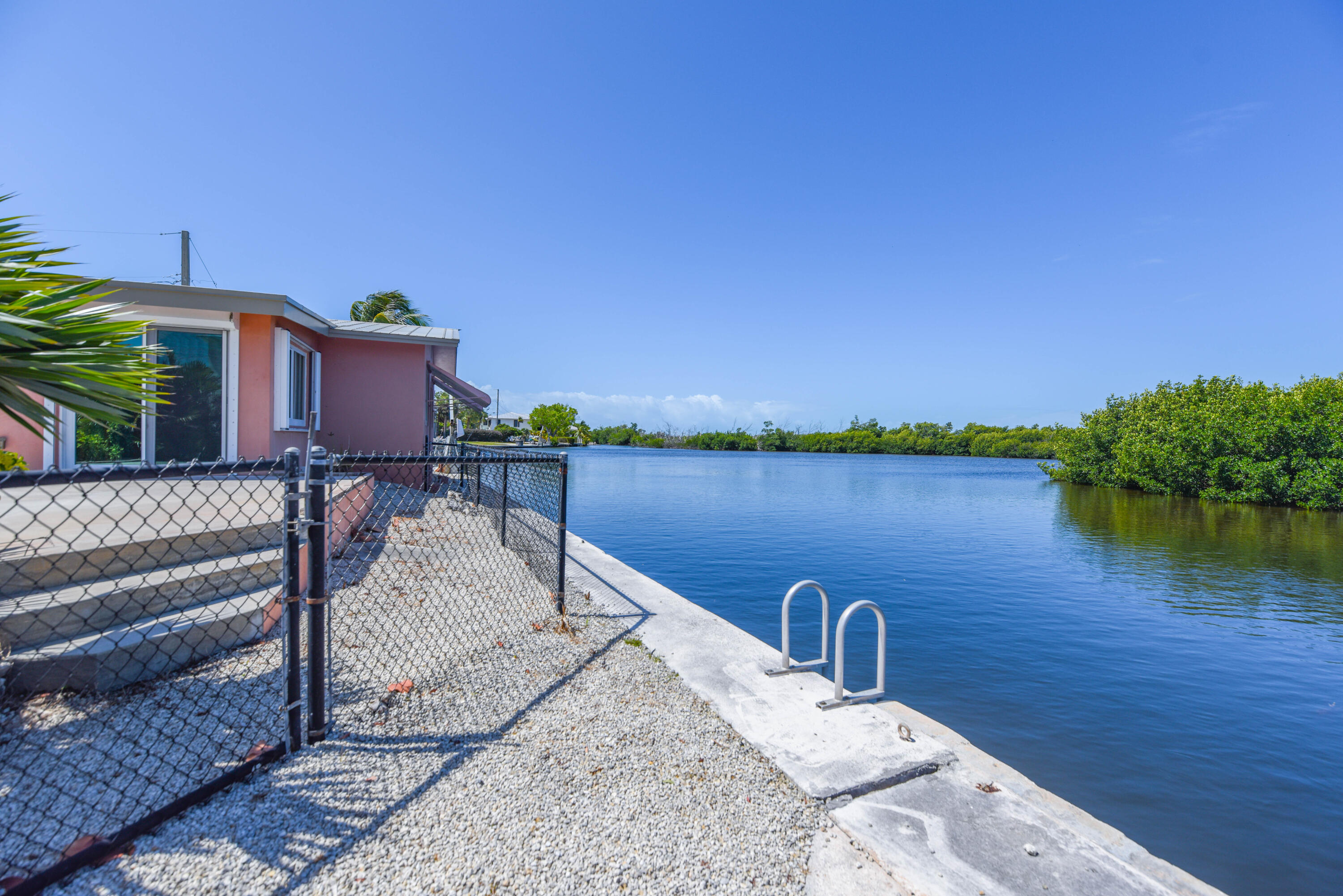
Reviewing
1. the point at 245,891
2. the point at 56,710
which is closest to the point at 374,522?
the point at 56,710

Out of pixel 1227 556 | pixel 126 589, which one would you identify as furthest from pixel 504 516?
pixel 1227 556

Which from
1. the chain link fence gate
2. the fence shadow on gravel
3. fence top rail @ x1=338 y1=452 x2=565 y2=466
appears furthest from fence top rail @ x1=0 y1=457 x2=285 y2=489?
the fence shadow on gravel

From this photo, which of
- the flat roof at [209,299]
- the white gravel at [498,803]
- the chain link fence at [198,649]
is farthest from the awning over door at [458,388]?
the white gravel at [498,803]

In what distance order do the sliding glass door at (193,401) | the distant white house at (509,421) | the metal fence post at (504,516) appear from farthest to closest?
the distant white house at (509,421), the sliding glass door at (193,401), the metal fence post at (504,516)

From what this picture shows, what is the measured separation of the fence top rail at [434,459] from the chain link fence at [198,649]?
3 centimetres

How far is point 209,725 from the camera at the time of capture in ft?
10.5

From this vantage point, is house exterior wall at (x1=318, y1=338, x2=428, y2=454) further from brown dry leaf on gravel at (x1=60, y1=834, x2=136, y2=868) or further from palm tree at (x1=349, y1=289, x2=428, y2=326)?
palm tree at (x1=349, y1=289, x2=428, y2=326)

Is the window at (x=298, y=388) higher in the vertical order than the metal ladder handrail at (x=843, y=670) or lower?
higher

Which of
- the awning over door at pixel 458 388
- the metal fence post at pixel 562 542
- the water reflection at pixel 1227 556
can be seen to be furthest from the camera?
the awning over door at pixel 458 388

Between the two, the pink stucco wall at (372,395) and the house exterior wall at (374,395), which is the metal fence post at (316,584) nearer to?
the pink stucco wall at (372,395)

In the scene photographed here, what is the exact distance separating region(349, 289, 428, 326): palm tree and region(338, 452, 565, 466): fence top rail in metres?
32.6

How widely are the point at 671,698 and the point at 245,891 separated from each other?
2.44 meters

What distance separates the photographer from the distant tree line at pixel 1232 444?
2641cm

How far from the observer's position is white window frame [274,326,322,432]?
956cm
